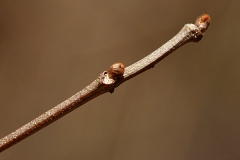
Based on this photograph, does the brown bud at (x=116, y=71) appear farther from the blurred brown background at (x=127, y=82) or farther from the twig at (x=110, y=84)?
the blurred brown background at (x=127, y=82)

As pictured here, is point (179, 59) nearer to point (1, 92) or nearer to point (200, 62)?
point (200, 62)

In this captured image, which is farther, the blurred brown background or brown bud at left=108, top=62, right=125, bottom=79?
the blurred brown background

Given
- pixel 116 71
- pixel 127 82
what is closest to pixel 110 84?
pixel 116 71

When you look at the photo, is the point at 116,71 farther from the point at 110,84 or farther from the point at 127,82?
the point at 127,82

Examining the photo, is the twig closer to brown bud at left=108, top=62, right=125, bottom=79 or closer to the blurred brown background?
brown bud at left=108, top=62, right=125, bottom=79

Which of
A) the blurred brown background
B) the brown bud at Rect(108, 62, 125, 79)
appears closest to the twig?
the brown bud at Rect(108, 62, 125, 79)

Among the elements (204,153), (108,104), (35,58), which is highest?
(35,58)

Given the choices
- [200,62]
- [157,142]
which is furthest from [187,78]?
[157,142]
